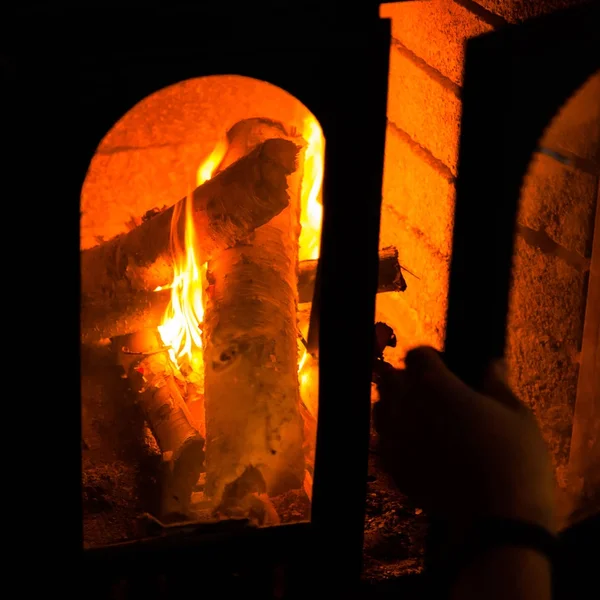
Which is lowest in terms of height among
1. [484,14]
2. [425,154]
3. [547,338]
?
[547,338]

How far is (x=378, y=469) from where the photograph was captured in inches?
79.3

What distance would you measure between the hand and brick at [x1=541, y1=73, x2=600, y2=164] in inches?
28.1

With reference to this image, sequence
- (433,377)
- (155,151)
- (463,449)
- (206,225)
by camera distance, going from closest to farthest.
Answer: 1. (463,449)
2. (433,377)
3. (206,225)
4. (155,151)

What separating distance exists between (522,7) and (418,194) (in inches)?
18.5

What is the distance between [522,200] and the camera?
1.79 m

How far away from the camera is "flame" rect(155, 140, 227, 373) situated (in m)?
1.81

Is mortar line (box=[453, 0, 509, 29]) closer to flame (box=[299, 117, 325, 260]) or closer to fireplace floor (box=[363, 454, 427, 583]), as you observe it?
flame (box=[299, 117, 325, 260])

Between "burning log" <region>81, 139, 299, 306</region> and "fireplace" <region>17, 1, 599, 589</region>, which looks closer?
"fireplace" <region>17, 1, 599, 589</region>

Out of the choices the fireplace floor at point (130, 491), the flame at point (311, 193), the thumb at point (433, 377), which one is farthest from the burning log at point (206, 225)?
the thumb at point (433, 377)

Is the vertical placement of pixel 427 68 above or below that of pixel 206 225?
above

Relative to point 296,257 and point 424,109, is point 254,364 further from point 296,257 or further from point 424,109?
point 424,109

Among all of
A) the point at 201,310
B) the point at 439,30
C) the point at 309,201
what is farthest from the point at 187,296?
the point at 439,30

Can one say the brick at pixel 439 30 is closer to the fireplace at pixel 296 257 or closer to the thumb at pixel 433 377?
the fireplace at pixel 296 257

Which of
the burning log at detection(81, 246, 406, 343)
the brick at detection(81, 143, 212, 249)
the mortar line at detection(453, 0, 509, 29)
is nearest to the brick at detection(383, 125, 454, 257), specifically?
the burning log at detection(81, 246, 406, 343)
